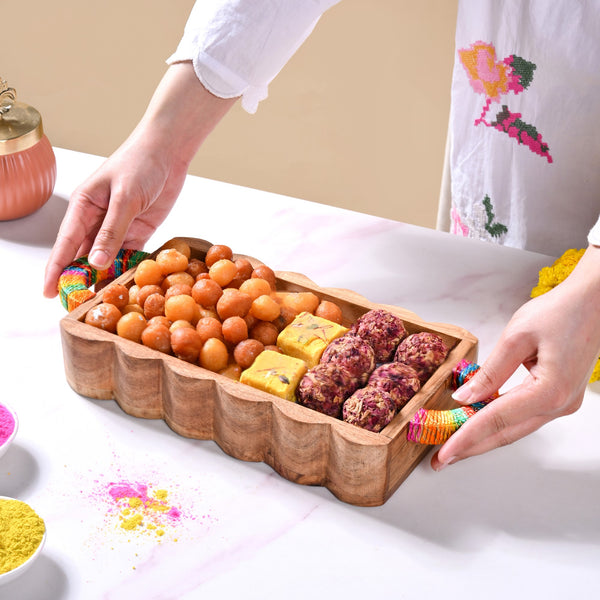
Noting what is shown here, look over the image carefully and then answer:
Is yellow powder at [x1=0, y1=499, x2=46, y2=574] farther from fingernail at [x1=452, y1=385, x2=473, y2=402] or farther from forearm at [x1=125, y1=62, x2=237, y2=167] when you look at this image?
forearm at [x1=125, y1=62, x2=237, y2=167]

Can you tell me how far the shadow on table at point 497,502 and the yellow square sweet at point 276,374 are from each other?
0.57ft

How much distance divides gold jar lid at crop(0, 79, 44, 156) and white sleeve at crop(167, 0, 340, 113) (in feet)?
0.94

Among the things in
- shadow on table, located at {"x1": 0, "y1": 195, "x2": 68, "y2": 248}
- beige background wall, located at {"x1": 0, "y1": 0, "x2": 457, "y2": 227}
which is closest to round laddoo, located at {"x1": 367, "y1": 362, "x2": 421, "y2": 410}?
shadow on table, located at {"x1": 0, "y1": 195, "x2": 68, "y2": 248}

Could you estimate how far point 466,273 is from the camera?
4.64ft

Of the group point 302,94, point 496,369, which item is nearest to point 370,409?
point 496,369

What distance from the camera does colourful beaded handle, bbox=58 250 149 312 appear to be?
4.00ft

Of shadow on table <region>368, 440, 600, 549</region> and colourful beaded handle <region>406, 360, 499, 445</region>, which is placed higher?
colourful beaded handle <region>406, 360, 499, 445</region>

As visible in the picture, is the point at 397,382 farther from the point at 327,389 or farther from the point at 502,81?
the point at 502,81

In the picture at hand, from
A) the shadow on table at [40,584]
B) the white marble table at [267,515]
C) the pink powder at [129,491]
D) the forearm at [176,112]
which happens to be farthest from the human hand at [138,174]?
the shadow on table at [40,584]

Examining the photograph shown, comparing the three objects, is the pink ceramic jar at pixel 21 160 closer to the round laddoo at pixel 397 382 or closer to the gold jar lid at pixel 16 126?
the gold jar lid at pixel 16 126

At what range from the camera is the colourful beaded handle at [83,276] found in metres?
1.22

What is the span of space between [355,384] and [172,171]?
0.54 meters

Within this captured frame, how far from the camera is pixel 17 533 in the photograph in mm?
901

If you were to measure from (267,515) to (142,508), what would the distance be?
142 millimetres
